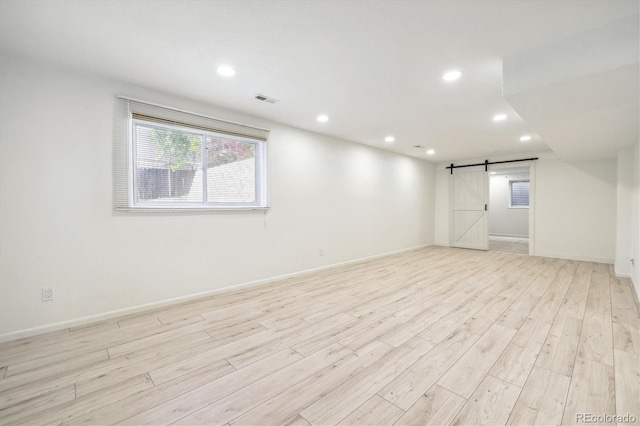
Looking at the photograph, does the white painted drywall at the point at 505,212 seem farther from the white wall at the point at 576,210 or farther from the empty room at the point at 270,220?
the empty room at the point at 270,220

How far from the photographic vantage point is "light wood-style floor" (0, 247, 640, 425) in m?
1.53

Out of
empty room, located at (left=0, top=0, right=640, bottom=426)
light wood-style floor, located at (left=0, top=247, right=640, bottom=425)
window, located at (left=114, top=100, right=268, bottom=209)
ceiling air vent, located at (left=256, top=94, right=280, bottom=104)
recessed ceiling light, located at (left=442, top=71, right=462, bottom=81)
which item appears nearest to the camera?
light wood-style floor, located at (left=0, top=247, right=640, bottom=425)

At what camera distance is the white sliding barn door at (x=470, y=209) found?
7.12m

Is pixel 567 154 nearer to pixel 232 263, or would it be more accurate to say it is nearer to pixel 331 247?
pixel 331 247

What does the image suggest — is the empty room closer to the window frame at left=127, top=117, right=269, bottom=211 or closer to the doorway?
the window frame at left=127, top=117, right=269, bottom=211

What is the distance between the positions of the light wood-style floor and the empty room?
0.06 feet

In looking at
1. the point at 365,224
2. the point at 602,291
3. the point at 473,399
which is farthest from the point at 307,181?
the point at 602,291

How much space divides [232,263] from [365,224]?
3.07m

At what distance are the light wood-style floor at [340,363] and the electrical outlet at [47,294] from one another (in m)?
0.34

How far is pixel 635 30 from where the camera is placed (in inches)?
71.9

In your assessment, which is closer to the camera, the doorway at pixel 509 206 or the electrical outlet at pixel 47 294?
the electrical outlet at pixel 47 294

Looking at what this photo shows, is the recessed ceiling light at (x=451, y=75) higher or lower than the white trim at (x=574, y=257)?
higher

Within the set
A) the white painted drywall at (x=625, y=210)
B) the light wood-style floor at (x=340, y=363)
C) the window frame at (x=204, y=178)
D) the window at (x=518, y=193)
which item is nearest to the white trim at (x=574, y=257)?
the white painted drywall at (x=625, y=210)

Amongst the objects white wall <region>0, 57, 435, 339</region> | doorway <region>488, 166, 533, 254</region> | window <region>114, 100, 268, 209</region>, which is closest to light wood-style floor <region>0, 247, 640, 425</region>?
white wall <region>0, 57, 435, 339</region>
